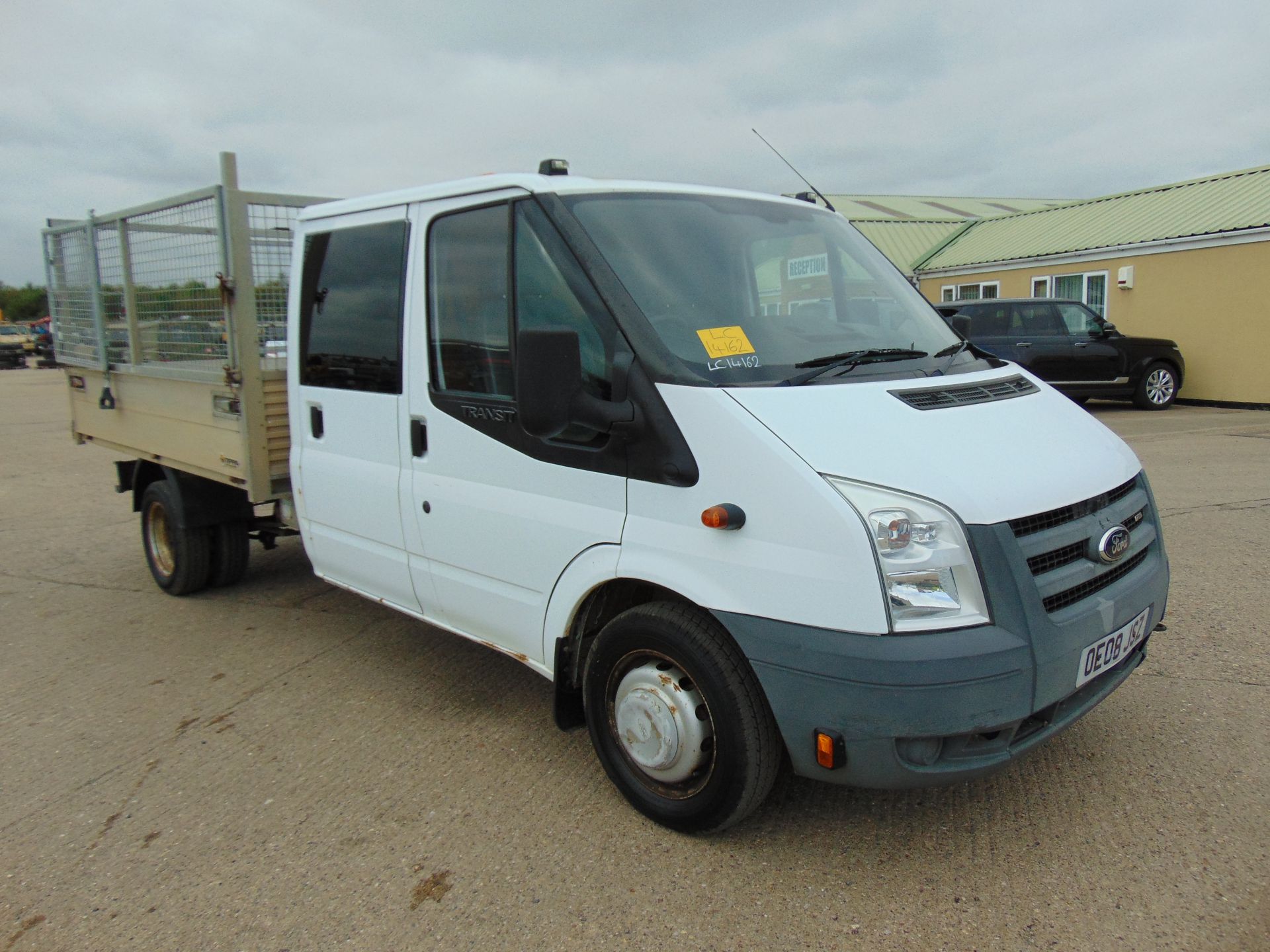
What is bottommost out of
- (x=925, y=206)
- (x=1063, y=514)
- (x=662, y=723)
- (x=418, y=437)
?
(x=662, y=723)

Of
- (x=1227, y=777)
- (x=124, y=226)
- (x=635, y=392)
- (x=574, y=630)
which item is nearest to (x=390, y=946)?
(x=574, y=630)

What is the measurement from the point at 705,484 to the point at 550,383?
573mm

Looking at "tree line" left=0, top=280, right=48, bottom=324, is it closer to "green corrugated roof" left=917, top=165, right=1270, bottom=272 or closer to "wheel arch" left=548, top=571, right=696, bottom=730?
"green corrugated roof" left=917, top=165, right=1270, bottom=272

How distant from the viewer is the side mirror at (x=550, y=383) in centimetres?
292

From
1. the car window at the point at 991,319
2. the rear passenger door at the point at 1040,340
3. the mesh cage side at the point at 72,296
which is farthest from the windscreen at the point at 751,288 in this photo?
the car window at the point at 991,319

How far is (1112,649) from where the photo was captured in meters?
3.01

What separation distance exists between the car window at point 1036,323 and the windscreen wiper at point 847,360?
13.6m

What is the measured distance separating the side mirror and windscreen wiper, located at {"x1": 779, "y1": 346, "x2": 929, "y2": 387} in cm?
56

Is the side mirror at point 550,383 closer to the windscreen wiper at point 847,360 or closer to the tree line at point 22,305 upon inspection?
the windscreen wiper at point 847,360

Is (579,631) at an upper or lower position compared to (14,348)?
lower

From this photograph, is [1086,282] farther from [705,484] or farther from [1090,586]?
[705,484]

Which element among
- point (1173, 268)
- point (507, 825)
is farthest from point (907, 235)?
point (507, 825)

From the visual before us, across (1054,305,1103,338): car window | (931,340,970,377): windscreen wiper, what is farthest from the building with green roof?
(931,340,970,377): windscreen wiper

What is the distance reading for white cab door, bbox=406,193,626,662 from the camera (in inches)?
127
